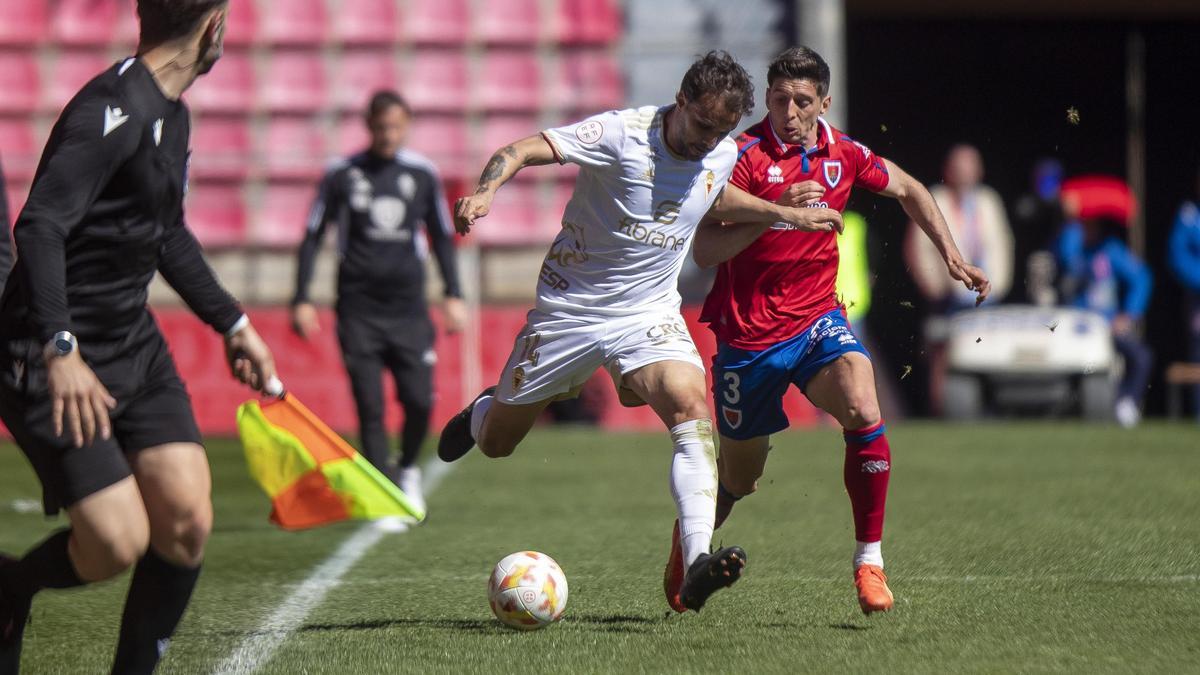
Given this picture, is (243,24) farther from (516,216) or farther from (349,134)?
(516,216)

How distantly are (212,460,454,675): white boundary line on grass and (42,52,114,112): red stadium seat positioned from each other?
31.7 feet

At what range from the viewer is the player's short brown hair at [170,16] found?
4.53m

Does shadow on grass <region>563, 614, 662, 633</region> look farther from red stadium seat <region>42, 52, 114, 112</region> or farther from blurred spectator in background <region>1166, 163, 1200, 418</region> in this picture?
red stadium seat <region>42, 52, 114, 112</region>

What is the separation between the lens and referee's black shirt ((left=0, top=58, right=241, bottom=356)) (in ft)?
14.0

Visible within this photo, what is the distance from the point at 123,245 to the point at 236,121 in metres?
13.7

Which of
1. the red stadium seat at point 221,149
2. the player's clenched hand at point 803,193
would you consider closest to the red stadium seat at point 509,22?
the red stadium seat at point 221,149

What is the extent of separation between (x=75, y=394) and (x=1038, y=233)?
21.0 m

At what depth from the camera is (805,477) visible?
11648mm

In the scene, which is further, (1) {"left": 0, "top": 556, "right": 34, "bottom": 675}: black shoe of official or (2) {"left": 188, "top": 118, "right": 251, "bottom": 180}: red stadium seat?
(2) {"left": 188, "top": 118, "right": 251, "bottom": 180}: red stadium seat

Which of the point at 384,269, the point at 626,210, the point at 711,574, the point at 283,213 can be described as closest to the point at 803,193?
the point at 626,210

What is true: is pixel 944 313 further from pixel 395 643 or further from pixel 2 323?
pixel 2 323

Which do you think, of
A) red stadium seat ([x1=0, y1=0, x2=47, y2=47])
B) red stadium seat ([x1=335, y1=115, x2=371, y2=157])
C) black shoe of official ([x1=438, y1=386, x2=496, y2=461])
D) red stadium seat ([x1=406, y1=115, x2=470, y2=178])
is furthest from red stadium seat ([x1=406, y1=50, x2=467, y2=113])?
black shoe of official ([x1=438, y1=386, x2=496, y2=461])

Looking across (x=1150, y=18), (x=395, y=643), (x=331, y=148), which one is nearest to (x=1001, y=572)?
(x=395, y=643)

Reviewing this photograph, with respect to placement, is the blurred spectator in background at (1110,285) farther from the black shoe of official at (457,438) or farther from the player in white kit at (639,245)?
the player in white kit at (639,245)
